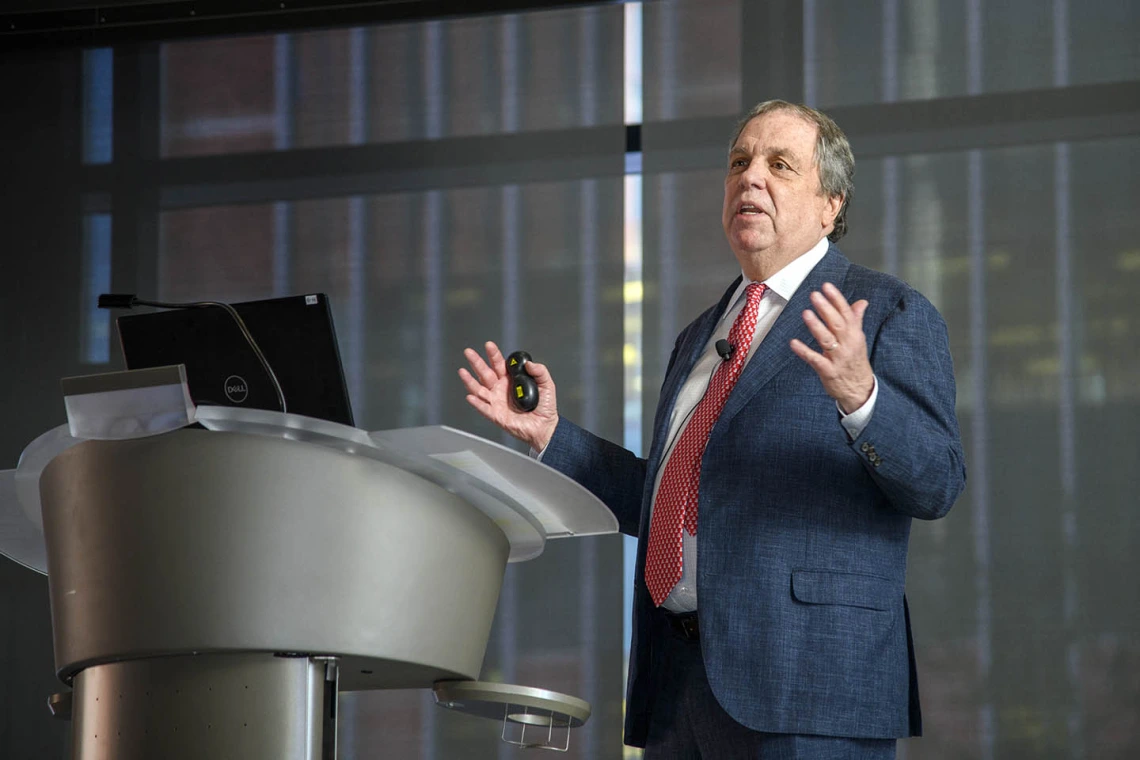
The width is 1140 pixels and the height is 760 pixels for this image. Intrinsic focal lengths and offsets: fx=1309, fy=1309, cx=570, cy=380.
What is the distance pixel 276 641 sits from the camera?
1.28m

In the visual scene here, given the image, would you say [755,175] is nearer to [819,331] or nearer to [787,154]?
[787,154]

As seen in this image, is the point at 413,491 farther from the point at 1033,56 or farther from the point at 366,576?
the point at 1033,56

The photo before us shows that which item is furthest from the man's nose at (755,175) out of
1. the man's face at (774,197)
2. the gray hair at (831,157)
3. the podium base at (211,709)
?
the podium base at (211,709)

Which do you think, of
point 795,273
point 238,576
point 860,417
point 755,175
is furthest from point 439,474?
point 755,175

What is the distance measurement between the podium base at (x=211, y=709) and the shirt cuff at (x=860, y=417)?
2.56ft

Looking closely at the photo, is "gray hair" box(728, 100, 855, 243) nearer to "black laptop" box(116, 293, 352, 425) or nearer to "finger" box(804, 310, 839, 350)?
"finger" box(804, 310, 839, 350)

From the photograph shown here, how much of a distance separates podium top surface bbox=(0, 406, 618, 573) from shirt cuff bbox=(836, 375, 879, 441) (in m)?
0.36

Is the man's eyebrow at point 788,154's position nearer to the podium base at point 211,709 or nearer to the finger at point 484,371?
the finger at point 484,371

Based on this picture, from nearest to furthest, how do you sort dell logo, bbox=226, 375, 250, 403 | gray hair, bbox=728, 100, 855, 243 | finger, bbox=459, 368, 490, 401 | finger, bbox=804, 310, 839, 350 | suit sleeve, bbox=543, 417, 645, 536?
finger, bbox=804, 310, 839, 350 → dell logo, bbox=226, 375, 250, 403 → finger, bbox=459, 368, 490, 401 → suit sleeve, bbox=543, 417, 645, 536 → gray hair, bbox=728, 100, 855, 243

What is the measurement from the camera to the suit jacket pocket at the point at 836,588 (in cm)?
179

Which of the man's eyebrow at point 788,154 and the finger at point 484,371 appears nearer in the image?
the finger at point 484,371

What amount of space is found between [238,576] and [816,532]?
866mm

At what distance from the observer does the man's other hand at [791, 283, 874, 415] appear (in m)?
1.61

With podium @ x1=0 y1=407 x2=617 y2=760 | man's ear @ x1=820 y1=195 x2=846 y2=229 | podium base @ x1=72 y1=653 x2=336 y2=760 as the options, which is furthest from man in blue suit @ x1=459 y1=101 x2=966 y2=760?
podium base @ x1=72 y1=653 x2=336 y2=760
